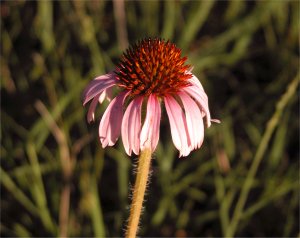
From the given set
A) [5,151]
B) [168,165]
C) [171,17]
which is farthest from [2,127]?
[171,17]

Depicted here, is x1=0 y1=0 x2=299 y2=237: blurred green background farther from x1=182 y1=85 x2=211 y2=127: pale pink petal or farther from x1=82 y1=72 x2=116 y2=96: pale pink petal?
x1=82 y1=72 x2=116 y2=96: pale pink petal

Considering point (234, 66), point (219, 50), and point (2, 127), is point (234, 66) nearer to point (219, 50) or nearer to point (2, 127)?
point (219, 50)

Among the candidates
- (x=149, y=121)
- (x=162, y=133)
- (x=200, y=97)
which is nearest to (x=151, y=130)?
(x=149, y=121)

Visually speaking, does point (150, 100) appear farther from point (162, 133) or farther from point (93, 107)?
point (162, 133)

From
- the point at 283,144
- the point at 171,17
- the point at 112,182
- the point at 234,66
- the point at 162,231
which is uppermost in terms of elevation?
the point at 171,17

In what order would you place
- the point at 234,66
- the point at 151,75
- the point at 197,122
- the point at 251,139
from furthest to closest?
the point at 234,66 < the point at 251,139 < the point at 151,75 < the point at 197,122

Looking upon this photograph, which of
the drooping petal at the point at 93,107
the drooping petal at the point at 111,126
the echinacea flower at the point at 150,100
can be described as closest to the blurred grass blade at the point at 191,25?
the echinacea flower at the point at 150,100

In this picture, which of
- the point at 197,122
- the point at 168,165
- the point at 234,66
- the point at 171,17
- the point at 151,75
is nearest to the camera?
the point at 197,122
